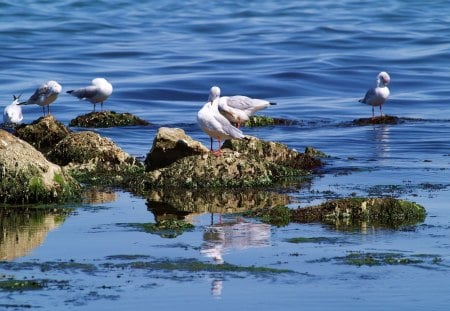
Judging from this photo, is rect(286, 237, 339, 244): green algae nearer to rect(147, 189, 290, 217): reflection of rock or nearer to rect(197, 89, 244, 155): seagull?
rect(147, 189, 290, 217): reflection of rock

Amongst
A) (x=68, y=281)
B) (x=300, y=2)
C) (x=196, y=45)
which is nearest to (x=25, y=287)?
(x=68, y=281)

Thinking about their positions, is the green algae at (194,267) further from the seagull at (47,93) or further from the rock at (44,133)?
the seagull at (47,93)

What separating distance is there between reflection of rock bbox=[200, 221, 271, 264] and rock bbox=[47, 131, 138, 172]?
12.7ft

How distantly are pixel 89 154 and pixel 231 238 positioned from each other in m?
4.92

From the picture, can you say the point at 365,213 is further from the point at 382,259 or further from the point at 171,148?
the point at 171,148

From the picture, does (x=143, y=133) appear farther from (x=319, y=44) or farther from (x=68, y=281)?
(x=319, y=44)

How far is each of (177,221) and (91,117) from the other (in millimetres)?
10037

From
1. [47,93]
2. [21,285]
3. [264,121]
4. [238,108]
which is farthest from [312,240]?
[264,121]

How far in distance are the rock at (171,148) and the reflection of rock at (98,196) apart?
4.10 ft

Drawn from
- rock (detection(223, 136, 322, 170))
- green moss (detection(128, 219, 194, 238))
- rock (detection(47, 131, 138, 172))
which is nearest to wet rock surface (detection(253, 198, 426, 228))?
green moss (detection(128, 219, 194, 238))

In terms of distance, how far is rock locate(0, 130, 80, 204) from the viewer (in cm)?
1317

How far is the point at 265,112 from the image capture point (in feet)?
83.6

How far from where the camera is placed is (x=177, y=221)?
1234cm

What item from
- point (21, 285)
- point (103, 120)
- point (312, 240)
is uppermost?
point (103, 120)
